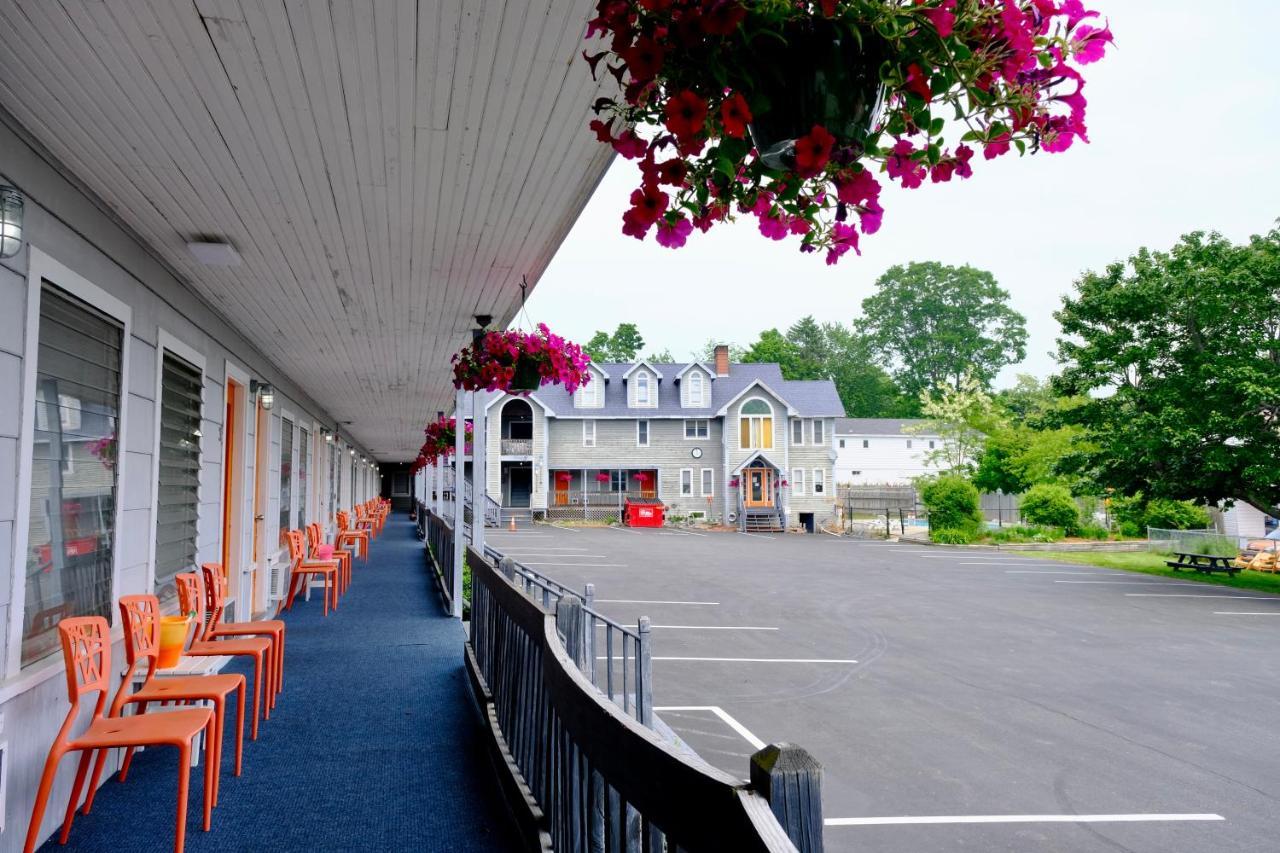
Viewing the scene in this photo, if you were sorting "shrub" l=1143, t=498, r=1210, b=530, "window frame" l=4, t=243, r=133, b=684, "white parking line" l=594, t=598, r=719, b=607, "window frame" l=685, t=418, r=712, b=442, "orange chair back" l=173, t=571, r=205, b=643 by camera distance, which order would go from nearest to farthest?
1. "window frame" l=4, t=243, r=133, b=684
2. "orange chair back" l=173, t=571, r=205, b=643
3. "white parking line" l=594, t=598, r=719, b=607
4. "shrub" l=1143, t=498, r=1210, b=530
5. "window frame" l=685, t=418, r=712, b=442

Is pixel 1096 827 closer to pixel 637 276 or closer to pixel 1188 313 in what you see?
pixel 1188 313

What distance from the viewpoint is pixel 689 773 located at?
1081 millimetres

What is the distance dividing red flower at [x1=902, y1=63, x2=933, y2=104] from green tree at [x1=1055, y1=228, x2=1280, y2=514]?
49.0ft

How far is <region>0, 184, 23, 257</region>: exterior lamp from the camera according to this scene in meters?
2.51

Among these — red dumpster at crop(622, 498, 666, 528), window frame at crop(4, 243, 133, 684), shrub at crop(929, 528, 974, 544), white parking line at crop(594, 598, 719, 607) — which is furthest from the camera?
red dumpster at crop(622, 498, 666, 528)

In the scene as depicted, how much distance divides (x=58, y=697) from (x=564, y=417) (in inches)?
1103

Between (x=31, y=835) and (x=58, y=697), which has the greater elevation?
(x=58, y=697)

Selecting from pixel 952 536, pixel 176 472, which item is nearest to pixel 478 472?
pixel 176 472

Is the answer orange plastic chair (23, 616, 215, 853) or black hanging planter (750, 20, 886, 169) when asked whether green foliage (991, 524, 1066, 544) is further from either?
black hanging planter (750, 20, 886, 169)

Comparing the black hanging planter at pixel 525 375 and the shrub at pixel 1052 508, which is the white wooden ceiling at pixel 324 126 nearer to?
the black hanging planter at pixel 525 375

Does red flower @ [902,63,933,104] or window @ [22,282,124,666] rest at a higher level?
red flower @ [902,63,933,104]

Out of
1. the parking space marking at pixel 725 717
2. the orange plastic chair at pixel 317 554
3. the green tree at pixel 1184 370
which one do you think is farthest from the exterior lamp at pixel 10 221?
the green tree at pixel 1184 370

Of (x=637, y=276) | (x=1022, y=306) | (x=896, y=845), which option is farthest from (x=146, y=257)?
(x=637, y=276)

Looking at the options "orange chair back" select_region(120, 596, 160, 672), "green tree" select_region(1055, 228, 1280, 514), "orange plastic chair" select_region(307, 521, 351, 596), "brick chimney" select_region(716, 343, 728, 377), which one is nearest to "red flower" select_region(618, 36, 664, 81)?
"orange chair back" select_region(120, 596, 160, 672)
